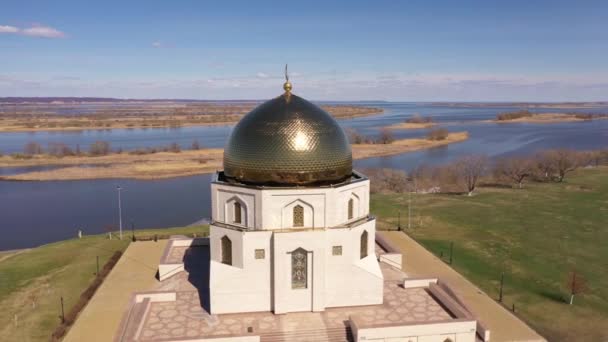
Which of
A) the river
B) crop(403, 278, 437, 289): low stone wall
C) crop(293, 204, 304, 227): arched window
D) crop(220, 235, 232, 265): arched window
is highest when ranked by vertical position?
crop(293, 204, 304, 227): arched window

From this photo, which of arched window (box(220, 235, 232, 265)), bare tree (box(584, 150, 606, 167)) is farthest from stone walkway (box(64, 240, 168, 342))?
bare tree (box(584, 150, 606, 167))

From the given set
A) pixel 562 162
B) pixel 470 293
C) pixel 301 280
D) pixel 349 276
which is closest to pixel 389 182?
pixel 562 162

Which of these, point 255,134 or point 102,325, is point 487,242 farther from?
point 102,325

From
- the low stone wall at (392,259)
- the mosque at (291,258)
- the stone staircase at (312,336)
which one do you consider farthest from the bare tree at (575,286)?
the stone staircase at (312,336)

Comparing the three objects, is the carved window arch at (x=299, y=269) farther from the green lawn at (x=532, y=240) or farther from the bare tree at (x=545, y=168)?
the bare tree at (x=545, y=168)

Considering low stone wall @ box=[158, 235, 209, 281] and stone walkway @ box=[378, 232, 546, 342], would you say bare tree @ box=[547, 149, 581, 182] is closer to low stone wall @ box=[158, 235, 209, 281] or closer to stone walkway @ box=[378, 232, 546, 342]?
stone walkway @ box=[378, 232, 546, 342]

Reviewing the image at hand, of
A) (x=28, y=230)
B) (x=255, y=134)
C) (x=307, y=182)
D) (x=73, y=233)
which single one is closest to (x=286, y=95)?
(x=255, y=134)
